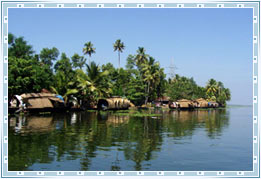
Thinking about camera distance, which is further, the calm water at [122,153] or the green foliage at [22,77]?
the green foliage at [22,77]

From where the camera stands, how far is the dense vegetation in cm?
3344

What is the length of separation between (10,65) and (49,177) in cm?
2833

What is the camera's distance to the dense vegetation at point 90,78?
1316 inches

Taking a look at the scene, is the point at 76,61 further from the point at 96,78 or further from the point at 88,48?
the point at 96,78

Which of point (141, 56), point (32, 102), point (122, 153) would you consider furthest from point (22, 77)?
point (141, 56)

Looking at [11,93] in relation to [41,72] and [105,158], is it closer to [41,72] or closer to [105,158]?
[41,72]

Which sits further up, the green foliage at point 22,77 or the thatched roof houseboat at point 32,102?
the green foliage at point 22,77

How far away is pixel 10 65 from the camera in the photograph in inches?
1257

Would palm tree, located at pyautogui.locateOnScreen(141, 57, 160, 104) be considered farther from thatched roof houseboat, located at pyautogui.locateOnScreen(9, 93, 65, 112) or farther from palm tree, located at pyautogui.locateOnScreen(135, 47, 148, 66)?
thatched roof houseboat, located at pyautogui.locateOnScreen(9, 93, 65, 112)

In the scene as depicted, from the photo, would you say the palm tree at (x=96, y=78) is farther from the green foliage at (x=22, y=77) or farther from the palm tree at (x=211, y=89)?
the palm tree at (x=211, y=89)

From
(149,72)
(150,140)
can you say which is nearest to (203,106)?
(149,72)

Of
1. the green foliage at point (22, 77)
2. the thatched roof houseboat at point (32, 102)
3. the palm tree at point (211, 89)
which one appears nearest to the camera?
the thatched roof houseboat at point (32, 102)

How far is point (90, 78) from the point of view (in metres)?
42.9

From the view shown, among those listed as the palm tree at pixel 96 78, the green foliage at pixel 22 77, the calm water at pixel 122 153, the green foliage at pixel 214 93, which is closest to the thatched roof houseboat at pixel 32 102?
the green foliage at pixel 22 77
